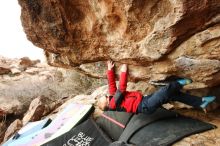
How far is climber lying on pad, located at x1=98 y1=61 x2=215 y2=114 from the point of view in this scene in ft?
17.7

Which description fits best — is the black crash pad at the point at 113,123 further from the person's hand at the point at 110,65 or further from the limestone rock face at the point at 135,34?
the person's hand at the point at 110,65

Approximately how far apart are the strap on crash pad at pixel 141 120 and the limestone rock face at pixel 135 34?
2.46 feet

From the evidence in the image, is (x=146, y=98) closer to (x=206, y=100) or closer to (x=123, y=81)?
(x=123, y=81)

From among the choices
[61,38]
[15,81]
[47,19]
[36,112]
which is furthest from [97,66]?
[15,81]

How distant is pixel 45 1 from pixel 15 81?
30.6 ft

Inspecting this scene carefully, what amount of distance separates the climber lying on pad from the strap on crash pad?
0.81 feet

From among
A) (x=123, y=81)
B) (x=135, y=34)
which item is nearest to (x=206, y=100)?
(x=123, y=81)

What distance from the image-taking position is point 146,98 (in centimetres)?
571

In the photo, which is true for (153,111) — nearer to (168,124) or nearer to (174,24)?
(168,124)

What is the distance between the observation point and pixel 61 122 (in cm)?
771

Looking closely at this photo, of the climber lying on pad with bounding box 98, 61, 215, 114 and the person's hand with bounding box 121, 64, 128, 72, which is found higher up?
the person's hand with bounding box 121, 64, 128, 72

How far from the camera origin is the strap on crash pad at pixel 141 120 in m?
5.74

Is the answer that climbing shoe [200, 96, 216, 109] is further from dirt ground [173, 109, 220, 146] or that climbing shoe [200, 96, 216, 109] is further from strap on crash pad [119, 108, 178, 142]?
strap on crash pad [119, 108, 178, 142]

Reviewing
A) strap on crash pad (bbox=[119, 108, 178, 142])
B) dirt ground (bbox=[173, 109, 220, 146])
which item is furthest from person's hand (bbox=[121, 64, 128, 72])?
dirt ground (bbox=[173, 109, 220, 146])
